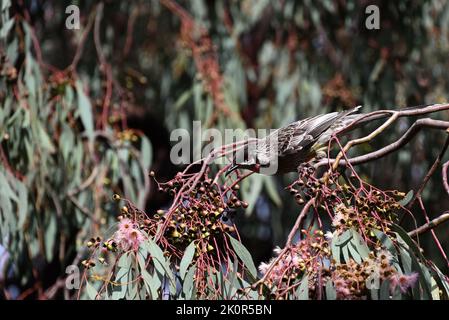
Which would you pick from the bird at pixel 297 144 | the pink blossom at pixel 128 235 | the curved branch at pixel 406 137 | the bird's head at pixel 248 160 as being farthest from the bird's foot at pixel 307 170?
the pink blossom at pixel 128 235

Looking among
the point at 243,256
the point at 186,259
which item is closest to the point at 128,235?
the point at 186,259

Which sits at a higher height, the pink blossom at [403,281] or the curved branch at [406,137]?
the curved branch at [406,137]

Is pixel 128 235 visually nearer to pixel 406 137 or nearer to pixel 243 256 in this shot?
pixel 243 256

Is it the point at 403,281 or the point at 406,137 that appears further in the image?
the point at 406,137

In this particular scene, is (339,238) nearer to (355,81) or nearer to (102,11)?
(355,81)

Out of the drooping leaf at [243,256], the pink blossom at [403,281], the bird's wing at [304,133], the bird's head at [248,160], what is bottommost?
the pink blossom at [403,281]

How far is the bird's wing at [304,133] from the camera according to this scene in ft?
13.7

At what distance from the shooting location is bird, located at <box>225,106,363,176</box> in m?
4.05

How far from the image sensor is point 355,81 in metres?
6.21

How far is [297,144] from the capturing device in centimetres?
416

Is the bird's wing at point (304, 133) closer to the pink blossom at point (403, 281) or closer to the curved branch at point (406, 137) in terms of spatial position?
the curved branch at point (406, 137)

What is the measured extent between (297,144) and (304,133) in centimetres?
13
